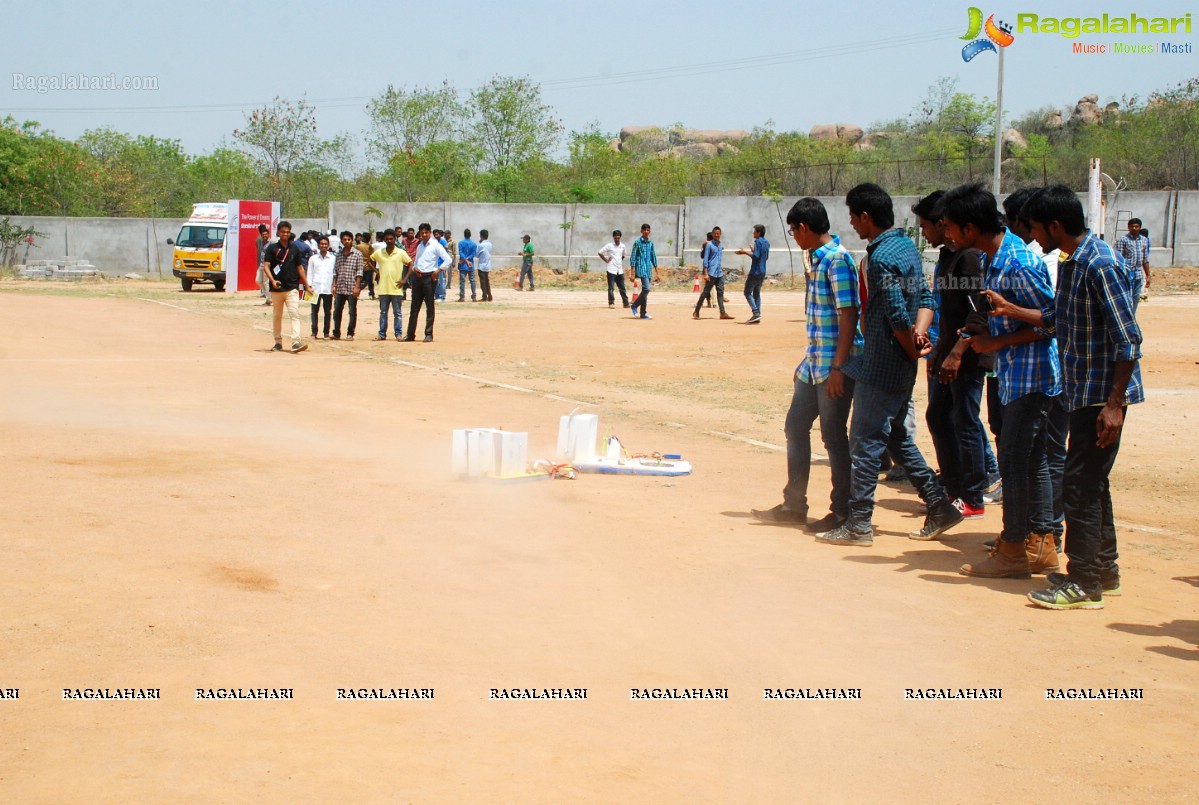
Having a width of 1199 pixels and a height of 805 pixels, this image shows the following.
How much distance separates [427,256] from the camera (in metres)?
19.1

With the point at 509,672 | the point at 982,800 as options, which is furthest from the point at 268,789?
the point at 982,800

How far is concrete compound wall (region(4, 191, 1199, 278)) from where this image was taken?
43.9m

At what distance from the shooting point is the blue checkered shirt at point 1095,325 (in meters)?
5.32

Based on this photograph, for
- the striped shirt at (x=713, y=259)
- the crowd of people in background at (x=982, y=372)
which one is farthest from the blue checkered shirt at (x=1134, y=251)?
the crowd of people in background at (x=982, y=372)

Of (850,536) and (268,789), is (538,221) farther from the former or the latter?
(268,789)

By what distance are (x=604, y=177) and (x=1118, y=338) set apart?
57.1m

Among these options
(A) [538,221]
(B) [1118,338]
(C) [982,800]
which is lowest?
(C) [982,800]

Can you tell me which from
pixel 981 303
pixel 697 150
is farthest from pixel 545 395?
pixel 697 150

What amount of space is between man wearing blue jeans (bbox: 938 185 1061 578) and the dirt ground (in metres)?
0.22

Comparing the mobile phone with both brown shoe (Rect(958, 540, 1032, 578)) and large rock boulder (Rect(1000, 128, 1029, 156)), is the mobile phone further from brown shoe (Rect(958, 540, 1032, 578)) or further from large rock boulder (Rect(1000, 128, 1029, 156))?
large rock boulder (Rect(1000, 128, 1029, 156))

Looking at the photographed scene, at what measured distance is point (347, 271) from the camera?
19625 mm

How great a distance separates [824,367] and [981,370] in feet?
3.53

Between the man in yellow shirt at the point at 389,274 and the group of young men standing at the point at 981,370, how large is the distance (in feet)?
42.5

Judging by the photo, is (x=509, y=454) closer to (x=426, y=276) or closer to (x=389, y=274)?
(x=426, y=276)
